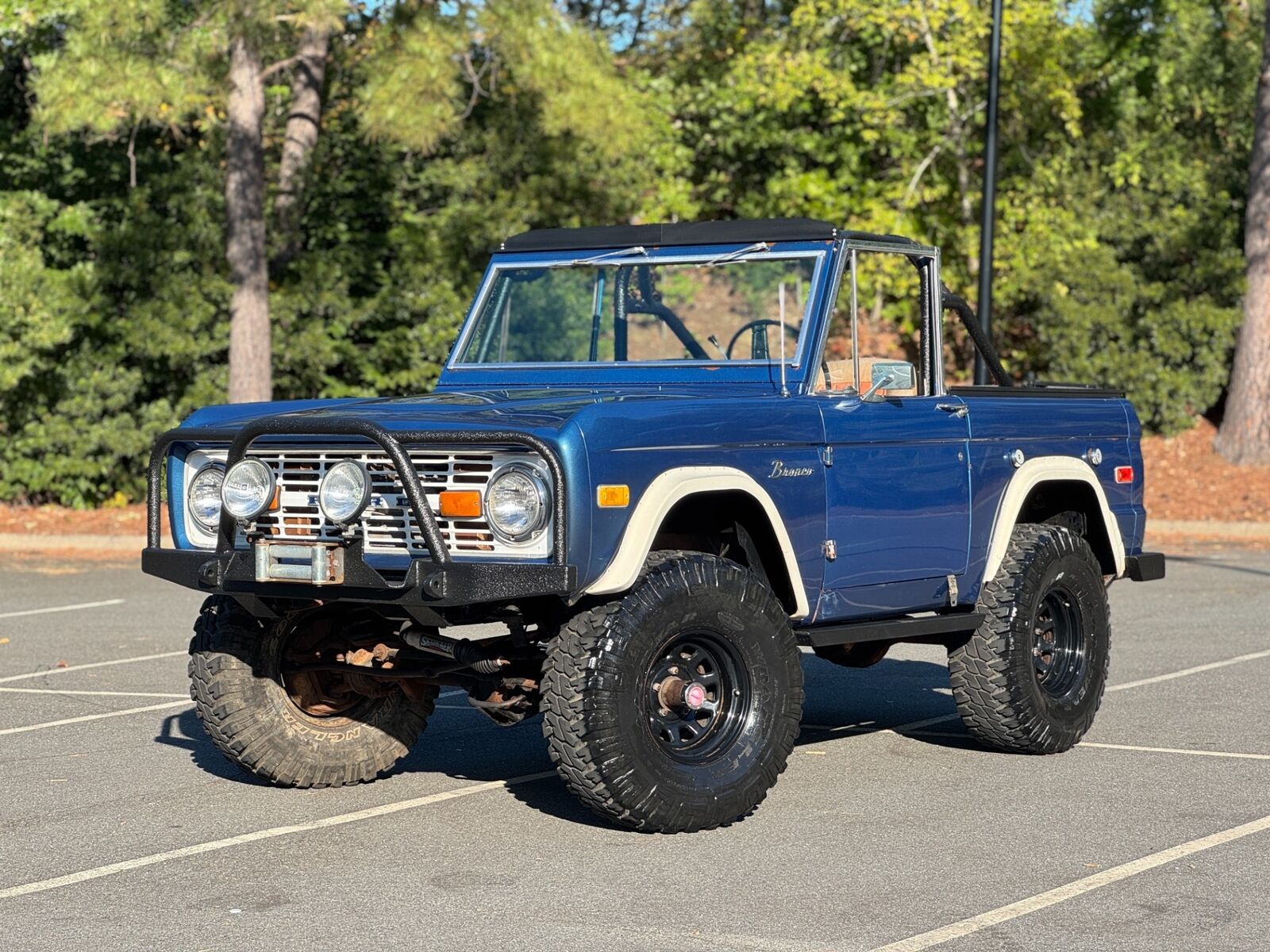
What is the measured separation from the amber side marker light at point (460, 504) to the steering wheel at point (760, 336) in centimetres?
186

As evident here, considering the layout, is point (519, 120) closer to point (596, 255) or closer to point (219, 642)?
point (596, 255)

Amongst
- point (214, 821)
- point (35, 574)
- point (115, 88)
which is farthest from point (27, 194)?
point (214, 821)

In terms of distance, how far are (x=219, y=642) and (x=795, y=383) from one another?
2.44 meters

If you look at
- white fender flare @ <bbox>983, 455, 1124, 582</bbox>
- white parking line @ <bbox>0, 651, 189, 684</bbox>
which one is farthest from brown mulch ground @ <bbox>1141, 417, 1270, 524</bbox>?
white parking line @ <bbox>0, 651, 189, 684</bbox>

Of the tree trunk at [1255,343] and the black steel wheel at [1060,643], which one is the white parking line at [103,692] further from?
the tree trunk at [1255,343]

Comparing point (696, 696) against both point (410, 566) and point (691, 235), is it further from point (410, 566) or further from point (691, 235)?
point (691, 235)

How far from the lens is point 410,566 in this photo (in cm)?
629

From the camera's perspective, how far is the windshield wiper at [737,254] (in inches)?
311

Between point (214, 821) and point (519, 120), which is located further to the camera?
point (519, 120)

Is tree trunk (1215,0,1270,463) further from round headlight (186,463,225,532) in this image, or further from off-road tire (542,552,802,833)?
→ round headlight (186,463,225,532)

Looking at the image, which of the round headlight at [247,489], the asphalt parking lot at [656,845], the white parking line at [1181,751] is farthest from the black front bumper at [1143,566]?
the round headlight at [247,489]

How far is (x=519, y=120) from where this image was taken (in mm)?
22703

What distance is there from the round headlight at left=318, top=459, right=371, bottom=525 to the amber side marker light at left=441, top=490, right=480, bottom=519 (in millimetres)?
276

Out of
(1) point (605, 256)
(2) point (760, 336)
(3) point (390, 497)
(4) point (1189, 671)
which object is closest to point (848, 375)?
(2) point (760, 336)
